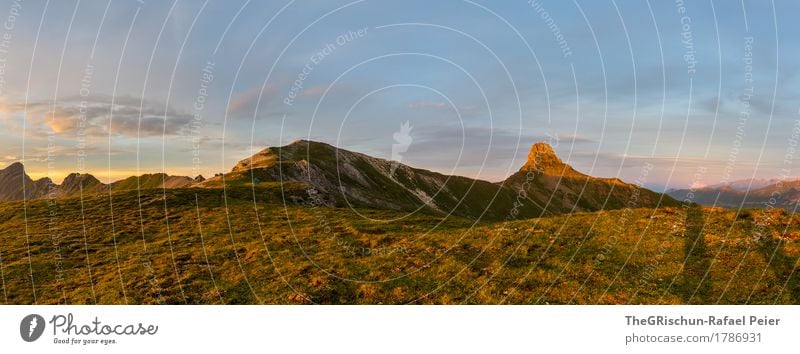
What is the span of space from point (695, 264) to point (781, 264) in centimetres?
522

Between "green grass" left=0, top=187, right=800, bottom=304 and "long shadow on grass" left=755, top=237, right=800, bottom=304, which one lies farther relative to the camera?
"green grass" left=0, top=187, right=800, bottom=304

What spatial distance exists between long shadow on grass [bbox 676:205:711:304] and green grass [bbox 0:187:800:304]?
11 centimetres

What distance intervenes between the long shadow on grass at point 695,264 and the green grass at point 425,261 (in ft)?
0.35

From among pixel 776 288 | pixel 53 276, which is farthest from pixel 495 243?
pixel 53 276

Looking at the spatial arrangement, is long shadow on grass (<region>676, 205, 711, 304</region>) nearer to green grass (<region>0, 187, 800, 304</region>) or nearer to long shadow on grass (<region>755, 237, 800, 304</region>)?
green grass (<region>0, 187, 800, 304</region>)

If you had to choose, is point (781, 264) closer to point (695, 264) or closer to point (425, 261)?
point (695, 264)

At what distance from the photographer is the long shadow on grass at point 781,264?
26.7 meters

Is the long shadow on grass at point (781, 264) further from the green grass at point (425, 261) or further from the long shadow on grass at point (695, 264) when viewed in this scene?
the long shadow on grass at point (695, 264)

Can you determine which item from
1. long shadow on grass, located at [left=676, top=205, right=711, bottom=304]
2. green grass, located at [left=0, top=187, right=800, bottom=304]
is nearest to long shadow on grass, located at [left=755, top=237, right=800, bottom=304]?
green grass, located at [left=0, top=187, right=800, bottom=304]

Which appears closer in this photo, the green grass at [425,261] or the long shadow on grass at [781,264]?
the long shadow on grass at [781,264]

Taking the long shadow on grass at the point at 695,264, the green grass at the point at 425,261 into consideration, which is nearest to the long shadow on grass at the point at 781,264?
the green grass at the point at 425,261

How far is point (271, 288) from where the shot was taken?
99.9ft

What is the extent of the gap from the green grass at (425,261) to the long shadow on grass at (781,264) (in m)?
0.12

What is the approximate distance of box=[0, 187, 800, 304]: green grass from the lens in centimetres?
2805
